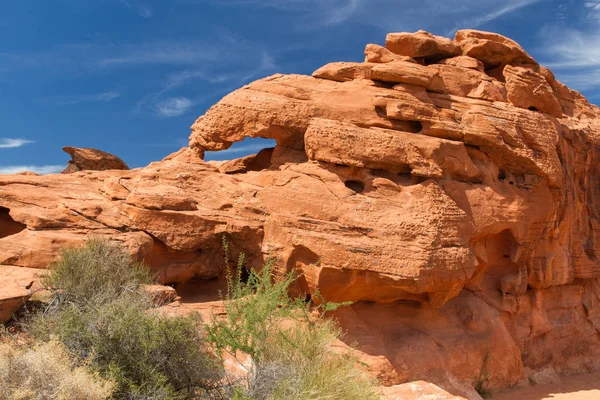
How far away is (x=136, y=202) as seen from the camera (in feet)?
32.4

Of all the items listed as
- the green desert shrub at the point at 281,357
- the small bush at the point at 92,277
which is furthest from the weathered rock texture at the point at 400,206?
the green desert shrub at the point at 281,357

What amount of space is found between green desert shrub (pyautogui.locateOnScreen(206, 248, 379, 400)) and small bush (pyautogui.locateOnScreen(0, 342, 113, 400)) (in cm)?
159

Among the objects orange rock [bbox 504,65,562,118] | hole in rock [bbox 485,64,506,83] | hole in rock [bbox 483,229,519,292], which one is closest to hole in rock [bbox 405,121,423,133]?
orange rock [bbox 504,65,562,118]

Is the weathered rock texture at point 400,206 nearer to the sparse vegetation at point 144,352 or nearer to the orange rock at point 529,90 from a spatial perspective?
the orange rock at point 529,90

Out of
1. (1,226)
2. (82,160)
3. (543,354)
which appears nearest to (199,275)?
(1,226)

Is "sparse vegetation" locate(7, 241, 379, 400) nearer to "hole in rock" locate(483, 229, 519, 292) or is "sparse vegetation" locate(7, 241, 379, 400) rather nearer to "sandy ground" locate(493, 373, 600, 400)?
"sandy ground" locate(493, 373, 600, 400)

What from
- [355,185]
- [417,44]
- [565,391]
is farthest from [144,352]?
[565,391]

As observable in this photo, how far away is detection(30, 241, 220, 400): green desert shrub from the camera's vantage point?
635 cm

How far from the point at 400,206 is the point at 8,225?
733cm

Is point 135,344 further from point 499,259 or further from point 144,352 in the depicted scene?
point 499,259

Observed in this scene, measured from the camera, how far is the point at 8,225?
9.55 m

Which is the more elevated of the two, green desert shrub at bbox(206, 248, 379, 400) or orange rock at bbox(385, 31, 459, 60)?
orange rock at bbox(385, 31, 459, 60)

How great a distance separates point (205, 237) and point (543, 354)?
32.0 feet

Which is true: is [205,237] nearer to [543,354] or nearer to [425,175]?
[425,175]
